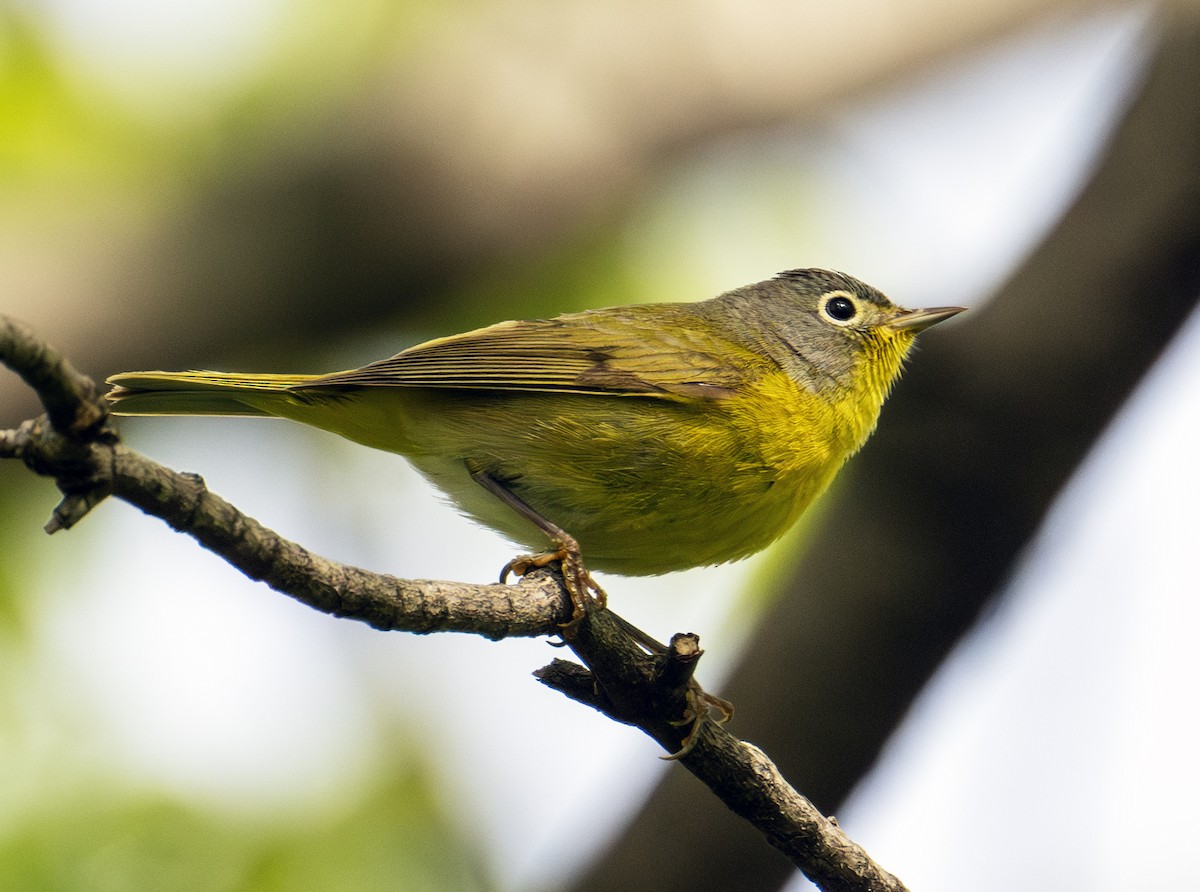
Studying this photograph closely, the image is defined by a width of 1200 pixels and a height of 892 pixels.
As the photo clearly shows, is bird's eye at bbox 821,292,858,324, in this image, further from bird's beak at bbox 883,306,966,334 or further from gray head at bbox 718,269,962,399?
bird's beak at bbox 883,306,966,334

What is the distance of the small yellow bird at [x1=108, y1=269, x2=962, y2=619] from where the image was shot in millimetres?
4621

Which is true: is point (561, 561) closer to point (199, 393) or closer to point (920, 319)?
point (199, 393)

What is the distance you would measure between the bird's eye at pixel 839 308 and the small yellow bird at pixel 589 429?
99cm

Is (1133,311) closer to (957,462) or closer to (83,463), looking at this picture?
(957,462)

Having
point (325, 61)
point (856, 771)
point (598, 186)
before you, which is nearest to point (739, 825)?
point (856, 771)

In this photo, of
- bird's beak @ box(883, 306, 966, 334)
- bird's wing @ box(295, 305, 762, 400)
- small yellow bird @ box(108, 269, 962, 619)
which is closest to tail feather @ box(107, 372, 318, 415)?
small yellow bird @ box(108, 269, 962, 619)

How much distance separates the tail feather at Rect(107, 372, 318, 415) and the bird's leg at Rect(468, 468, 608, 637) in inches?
34.0

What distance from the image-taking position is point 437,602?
9.52 feet

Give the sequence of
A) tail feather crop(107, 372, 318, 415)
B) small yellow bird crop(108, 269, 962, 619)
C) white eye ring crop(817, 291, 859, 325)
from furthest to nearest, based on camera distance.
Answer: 1. white eye ring crop(817, 291, 859, 325)
2. small yellow bird crop(108, 269, 962, 619)
3. tail feather crop(107, 372, 318, 415)

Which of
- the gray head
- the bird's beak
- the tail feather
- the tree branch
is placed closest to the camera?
the tree branch

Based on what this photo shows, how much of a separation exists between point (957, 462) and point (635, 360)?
5.00ft

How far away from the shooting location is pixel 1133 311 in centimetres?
521

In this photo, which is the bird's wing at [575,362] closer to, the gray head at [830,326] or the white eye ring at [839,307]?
the gray head at [830,326]

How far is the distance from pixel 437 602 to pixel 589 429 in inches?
76.8
